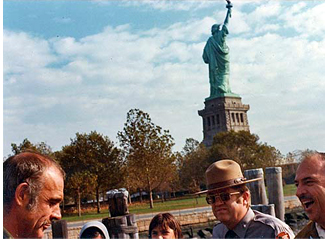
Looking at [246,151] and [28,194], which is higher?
[246,151]

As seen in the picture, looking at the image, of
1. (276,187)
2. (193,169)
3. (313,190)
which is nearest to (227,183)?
(313,190)

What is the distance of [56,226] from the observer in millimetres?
4570

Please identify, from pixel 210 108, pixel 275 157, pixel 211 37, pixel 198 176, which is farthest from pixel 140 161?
pixel 210 108

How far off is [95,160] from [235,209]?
14310 mm

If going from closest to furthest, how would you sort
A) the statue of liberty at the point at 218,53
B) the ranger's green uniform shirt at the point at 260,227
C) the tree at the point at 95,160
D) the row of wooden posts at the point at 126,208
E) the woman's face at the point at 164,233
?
the ranger's green uniform shirt at the point at 260,227
the woman's face at the point at 164,233
the row of wooden posts at the point at 126,208
the tree at the point at 95,160
the statue of liberty at the point at 218,53

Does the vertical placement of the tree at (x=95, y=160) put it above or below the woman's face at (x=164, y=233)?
above

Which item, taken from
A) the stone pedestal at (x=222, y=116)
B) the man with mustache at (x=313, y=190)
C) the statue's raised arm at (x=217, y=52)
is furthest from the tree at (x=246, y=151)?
the man with mustache at (x=313, y=190)

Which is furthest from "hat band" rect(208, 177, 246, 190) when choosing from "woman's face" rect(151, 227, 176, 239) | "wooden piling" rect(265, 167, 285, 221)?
"wooden piling" rect(265, 167, 285, 221)

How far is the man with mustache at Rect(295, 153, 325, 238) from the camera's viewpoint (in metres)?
1.25

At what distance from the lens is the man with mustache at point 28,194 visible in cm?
113

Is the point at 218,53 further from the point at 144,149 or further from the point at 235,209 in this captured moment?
the point at 235,209

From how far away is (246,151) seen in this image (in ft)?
71.5

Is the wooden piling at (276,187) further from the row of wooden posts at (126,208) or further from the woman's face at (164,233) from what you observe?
the woman's face at (164,233)

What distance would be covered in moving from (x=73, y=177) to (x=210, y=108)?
70.4ft
